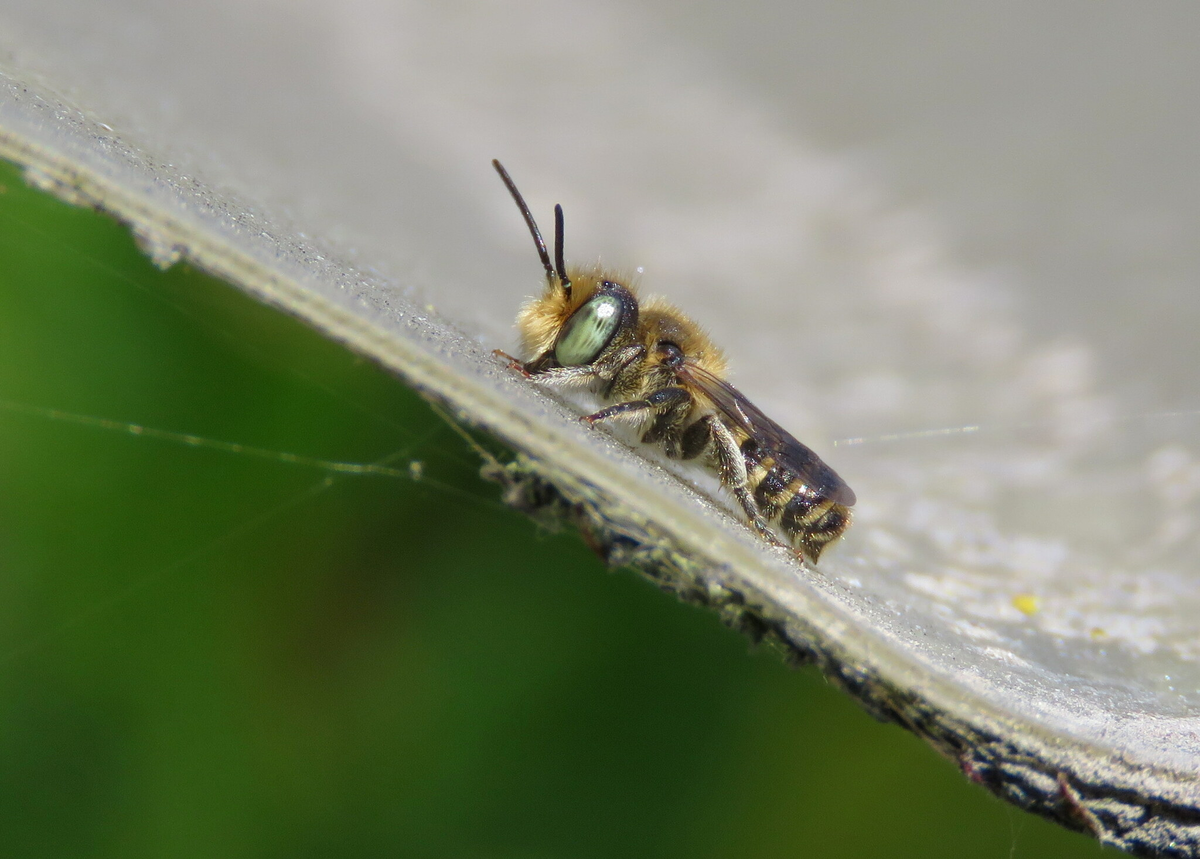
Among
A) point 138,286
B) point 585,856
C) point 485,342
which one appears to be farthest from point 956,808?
point 138,286

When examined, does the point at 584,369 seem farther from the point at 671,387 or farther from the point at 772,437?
the point at 772,437

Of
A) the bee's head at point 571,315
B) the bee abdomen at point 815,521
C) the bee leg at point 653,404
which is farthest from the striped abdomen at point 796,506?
the bee's head at point 571,315

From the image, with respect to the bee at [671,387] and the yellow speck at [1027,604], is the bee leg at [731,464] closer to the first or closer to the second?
the bee at [671,387]

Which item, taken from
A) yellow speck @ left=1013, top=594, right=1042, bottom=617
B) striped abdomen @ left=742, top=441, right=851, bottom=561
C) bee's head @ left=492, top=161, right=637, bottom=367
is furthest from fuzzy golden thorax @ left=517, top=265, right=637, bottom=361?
yellow speck @ left=1013, top=594, right=1042, bottom=617

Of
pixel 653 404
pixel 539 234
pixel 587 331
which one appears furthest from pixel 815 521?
pixel 539 234

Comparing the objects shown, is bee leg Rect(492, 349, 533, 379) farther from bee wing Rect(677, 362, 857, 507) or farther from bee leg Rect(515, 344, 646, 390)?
bee wing Rect(677, 362, 857, 507)

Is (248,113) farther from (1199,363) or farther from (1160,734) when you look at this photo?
(1199,363)
